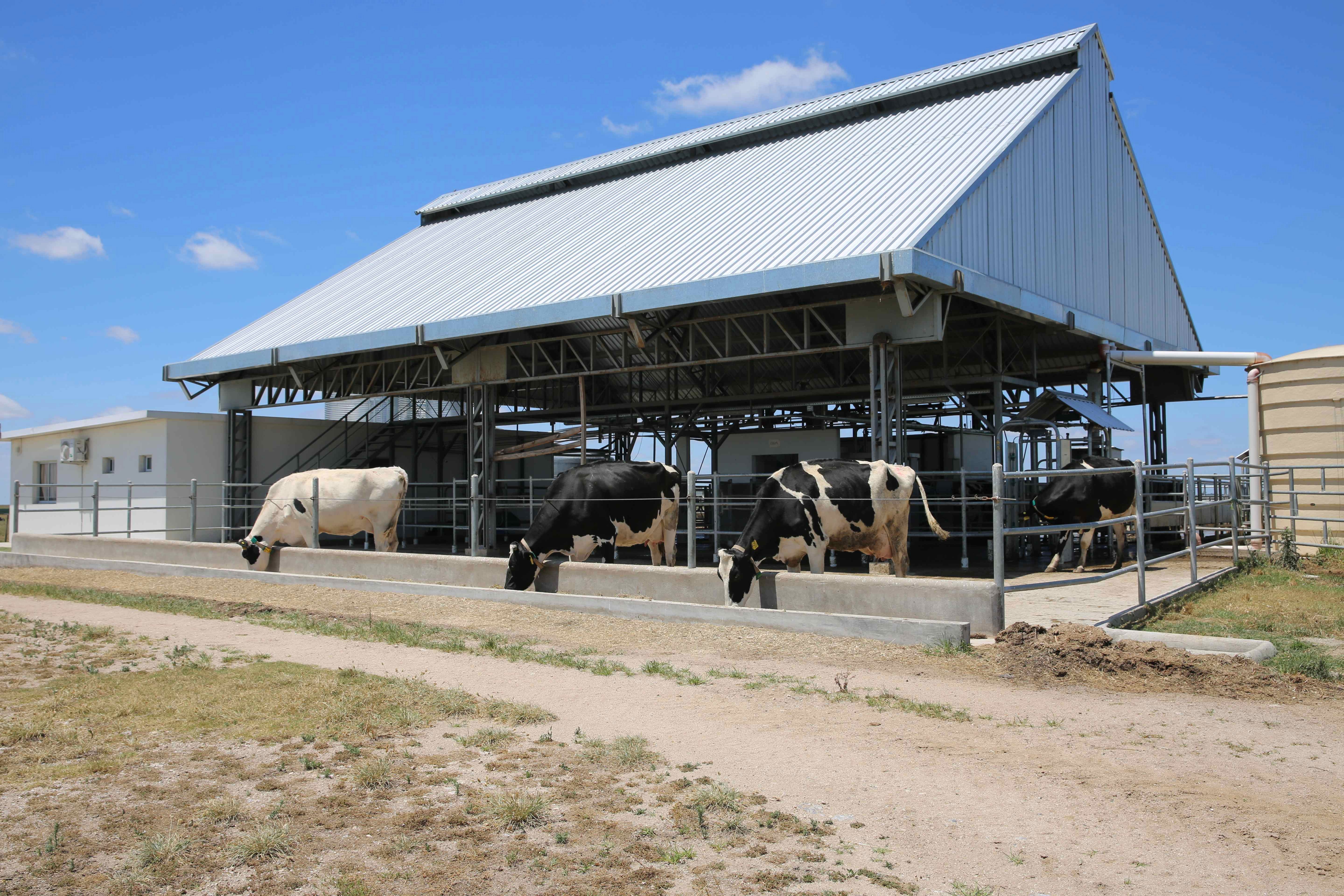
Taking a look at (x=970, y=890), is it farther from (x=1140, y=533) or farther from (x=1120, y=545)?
(x=1120, y=545)

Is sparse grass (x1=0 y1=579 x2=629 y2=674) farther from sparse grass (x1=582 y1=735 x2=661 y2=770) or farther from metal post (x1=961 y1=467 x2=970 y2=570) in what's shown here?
metal post (x1=961 y1=467 x2=970 y2=570)

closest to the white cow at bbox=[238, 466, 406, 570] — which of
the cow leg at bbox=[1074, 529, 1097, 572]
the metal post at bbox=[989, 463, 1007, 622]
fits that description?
the cow leg at bbox=[1074, 529, 1097, 572]

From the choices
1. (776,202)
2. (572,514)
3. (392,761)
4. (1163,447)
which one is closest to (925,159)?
(776,202)

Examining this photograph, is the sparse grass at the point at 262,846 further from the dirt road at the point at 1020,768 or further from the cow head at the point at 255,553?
the cow head at the point at 255,553

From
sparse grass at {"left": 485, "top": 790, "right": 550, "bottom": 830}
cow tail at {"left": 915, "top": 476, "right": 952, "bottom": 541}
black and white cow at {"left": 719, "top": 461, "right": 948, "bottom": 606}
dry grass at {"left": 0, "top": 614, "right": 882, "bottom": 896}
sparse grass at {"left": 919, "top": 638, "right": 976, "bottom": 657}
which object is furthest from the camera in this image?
cow tail at {"left": 915, "top": 476, "right": 952, "bottom": 541}

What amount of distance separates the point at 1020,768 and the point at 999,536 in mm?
3877

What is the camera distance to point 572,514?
1445 cm

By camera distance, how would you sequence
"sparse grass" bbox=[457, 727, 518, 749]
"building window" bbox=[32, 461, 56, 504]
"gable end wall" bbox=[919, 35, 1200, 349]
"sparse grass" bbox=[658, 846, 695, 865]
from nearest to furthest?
"sparse grass" bbox=[658, 846, 695, 865] < "sparse grass" bbox=[457, 727, 518, 749] < "gable end wall" bbox=[919, 35, 1200, 349] < "building window" bbox=[32, 461, 56, 504]

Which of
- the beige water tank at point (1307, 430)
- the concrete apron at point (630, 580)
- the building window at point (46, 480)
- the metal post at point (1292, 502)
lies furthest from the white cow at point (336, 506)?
the beige water tank at point (1307, 430)

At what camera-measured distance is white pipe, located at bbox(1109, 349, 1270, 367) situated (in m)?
21.0

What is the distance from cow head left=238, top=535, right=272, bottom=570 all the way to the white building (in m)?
6.84

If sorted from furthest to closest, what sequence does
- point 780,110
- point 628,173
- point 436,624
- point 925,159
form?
point 628,173 < point 780,110 < point 925,159 < point 436,624

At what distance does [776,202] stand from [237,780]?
16.5 meters

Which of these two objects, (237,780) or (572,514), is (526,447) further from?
(237,780)
